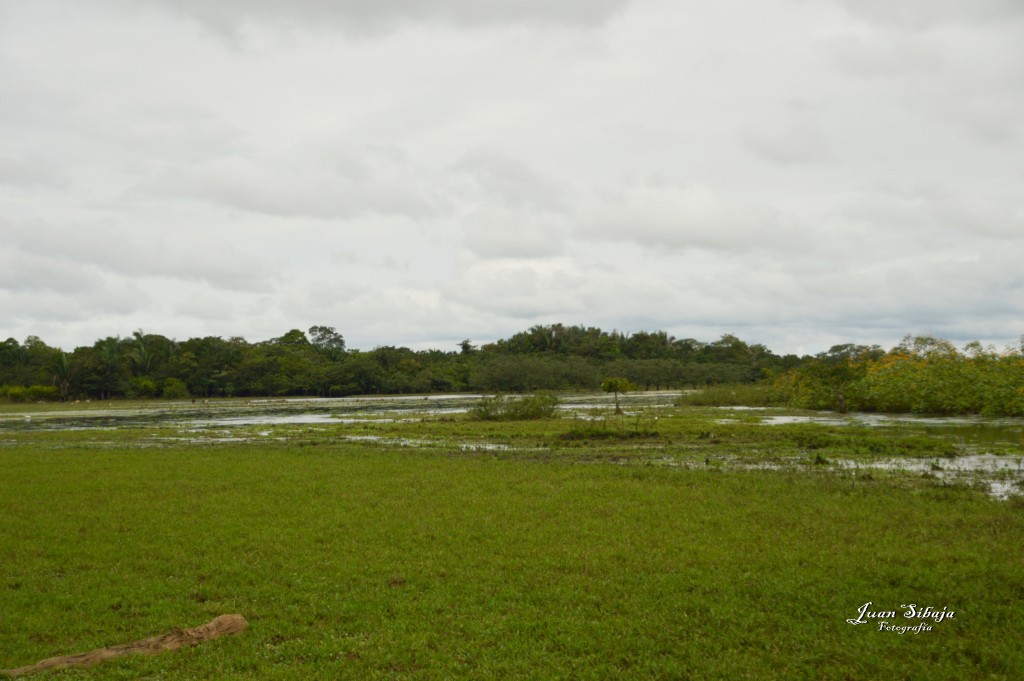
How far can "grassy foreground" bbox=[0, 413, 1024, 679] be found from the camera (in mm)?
7520

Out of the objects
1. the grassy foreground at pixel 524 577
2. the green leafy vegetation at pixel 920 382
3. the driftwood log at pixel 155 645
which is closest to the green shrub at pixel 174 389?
the green leafy vegetation at pixel 920 382

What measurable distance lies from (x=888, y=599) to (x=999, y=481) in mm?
11602

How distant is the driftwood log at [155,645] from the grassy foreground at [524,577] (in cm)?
21

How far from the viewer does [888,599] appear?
8.80m

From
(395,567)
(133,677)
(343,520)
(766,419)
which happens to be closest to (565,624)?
(395,567)

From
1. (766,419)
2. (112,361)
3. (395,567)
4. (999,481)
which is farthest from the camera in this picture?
(112,361)

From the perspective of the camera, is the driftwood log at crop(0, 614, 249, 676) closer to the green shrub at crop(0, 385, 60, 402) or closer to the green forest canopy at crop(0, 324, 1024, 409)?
the green forest canopy at crop(0, 324, 1024, 409)

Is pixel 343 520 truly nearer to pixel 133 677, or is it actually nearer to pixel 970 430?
pixel 133 677

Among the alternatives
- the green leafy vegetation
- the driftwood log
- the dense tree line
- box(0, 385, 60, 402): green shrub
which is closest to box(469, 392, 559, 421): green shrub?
the green leafy vegetation

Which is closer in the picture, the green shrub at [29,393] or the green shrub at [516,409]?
the green shrub at [516,409]

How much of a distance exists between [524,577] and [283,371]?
382ft

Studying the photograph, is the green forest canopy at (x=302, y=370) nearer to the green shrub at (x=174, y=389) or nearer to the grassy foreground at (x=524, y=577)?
the green shrub at (x=174, y=389)

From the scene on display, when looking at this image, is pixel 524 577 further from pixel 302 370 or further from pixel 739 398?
pixel 302 370

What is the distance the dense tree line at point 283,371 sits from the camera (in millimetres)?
106125
